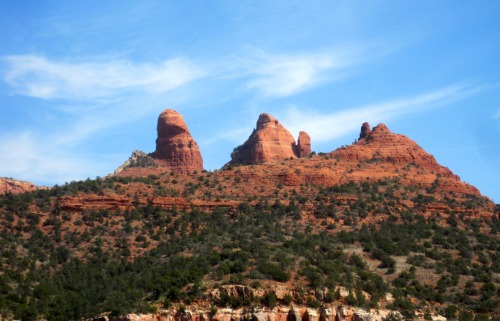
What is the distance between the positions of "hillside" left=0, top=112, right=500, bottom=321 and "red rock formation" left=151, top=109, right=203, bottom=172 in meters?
18.8

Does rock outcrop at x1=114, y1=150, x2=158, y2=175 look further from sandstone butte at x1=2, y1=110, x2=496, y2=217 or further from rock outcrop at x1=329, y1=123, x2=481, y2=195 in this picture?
rock outcrop at x1=329, y1=123, x2=481, y2=195

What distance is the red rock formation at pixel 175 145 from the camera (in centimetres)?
11750

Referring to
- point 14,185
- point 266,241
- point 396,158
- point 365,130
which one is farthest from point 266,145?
point 266,241

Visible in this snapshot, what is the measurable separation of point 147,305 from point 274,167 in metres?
39.8

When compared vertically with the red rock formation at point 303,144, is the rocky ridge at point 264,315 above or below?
below

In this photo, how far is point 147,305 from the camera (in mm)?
59250

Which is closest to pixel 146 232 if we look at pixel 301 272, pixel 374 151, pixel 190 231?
pixel 190 231

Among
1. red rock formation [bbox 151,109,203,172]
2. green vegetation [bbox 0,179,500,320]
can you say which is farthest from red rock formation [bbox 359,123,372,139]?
red rock formation [bbox 151,109,203,172]

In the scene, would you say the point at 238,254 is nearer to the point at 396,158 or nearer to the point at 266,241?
the point at 266,241

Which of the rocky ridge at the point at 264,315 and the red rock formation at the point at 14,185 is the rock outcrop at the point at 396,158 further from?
the red rock formation at the point at 14,185

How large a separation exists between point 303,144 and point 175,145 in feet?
59.0

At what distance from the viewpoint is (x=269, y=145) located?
118m

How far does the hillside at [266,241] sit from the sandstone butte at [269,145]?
13.6 meters

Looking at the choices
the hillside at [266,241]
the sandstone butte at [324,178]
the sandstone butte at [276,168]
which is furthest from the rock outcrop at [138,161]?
the hillside at [266,241]
